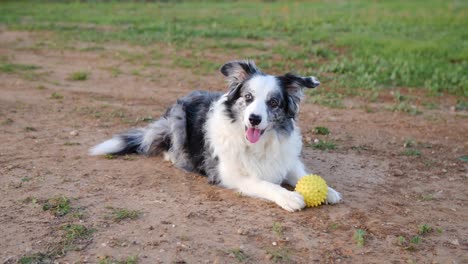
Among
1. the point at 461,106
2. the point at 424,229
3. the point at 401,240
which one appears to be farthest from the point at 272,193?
the point at 461,106

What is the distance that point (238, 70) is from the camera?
5.15 meters

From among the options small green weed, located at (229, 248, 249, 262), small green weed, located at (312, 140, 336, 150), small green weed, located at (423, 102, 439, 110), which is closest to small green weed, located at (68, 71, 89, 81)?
small green weed, located at (312, 140, 336, 150)

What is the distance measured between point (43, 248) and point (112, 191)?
3.95 feet

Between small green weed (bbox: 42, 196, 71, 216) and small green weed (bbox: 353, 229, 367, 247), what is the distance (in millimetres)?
2341

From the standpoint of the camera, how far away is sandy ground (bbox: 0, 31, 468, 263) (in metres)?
3.88

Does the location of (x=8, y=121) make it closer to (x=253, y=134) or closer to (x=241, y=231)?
(x=253, y=134)

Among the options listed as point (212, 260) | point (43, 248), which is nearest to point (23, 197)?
point (43, 248)

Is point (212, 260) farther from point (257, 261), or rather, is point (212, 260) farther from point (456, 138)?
point (456, 138)

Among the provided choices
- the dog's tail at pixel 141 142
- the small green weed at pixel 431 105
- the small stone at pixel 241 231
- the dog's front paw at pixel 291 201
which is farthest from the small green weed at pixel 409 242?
the small green weed at pixel 431 105

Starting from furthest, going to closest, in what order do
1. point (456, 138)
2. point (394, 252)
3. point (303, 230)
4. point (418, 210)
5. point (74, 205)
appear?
1. point (456, 138)
2. point (418, 210)
3. point (74, 205)
4. point (303, 230)
5. point (394, 252)

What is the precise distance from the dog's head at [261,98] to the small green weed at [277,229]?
967mm

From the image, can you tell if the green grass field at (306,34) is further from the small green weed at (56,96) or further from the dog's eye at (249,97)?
the dog's eye at (249,97)

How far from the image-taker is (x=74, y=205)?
14.8ft

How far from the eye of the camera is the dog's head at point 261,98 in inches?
189
